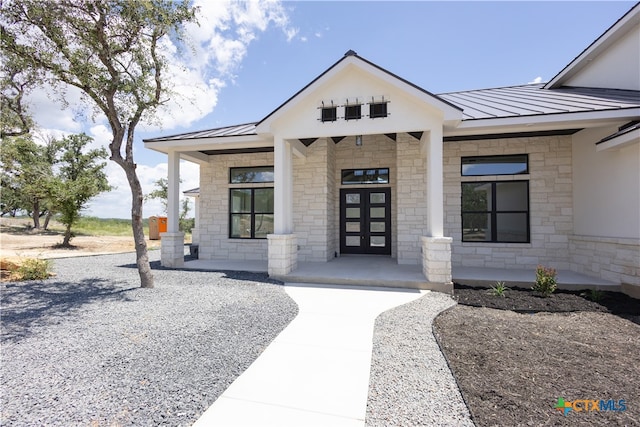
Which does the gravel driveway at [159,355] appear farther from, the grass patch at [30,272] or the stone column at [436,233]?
the grass patch at [30,272]

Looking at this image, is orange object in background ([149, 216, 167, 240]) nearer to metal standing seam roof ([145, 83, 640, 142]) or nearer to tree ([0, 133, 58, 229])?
tree ([0, 133, 58, 229])

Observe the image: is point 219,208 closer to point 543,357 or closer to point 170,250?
point 170,250

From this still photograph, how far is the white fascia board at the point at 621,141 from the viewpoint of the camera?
538 cm

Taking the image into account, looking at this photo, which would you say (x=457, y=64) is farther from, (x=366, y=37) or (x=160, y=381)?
(x=160, y=381)

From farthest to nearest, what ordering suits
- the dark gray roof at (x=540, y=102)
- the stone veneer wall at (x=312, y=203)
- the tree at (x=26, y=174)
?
the tree at (x=26, y=174) → the stone veneer wall at (x=312, y=203) → the dark gray roof at (x=540, y=102)

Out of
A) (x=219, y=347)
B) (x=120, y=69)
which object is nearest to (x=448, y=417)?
(x=219, y=347)

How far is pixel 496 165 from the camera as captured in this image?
825 cm

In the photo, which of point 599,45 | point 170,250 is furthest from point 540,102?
point 170,250

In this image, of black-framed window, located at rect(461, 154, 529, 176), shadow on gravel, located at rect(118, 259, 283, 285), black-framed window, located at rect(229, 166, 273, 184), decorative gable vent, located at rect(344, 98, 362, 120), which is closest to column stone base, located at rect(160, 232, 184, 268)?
shadow on gravel, located at rect(118, 259, 283, 285)

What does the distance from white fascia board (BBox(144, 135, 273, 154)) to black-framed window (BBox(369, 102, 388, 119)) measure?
9.21 feet

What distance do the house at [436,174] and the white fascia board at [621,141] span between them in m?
0.04

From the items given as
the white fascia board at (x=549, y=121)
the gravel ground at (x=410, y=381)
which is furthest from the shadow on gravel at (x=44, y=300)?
the white fascia board at (x=549, y=121)

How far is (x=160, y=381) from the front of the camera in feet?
8.84

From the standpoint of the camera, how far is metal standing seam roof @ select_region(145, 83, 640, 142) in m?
6.20
